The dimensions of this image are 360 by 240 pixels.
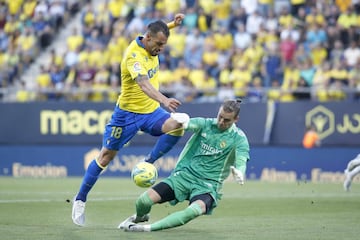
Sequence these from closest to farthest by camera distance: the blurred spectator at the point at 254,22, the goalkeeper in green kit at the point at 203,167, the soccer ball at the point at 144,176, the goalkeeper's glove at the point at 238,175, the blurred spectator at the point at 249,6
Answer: the goalkeeper's glove at the point at 238,175
the goalkeeper in green kit at the point at 203,167
the soccer ball at the point at 144,176
the blurred spectator at the point at 254,22
the blurred spectator at the point at 249,6

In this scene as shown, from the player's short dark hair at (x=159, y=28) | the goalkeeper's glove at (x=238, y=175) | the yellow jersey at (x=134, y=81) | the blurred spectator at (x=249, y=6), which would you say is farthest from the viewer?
the blurred spectator at (x=249, y=6)

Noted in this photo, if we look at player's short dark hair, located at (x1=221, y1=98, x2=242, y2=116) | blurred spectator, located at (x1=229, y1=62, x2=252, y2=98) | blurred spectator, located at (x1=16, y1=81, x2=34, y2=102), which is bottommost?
blurred spectator, located at (x1=16, y1=81, x2=34, y2=102)

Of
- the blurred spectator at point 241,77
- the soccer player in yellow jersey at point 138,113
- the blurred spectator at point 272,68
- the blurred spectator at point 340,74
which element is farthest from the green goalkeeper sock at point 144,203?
the blurred spectator at point 272,68

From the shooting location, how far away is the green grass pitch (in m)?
10.4

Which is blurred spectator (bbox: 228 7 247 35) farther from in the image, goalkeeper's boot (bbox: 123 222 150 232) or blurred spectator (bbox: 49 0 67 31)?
goalkeeper's boot (bbox: 123 222 150 232)

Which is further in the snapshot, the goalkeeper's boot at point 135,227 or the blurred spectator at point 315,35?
the blurred spectator at point 315,35

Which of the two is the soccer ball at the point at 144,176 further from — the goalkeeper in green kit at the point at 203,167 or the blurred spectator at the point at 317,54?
the blurred spectator at the point at 317,54

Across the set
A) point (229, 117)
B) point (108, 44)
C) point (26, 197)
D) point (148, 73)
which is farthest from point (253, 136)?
point (229, 117)

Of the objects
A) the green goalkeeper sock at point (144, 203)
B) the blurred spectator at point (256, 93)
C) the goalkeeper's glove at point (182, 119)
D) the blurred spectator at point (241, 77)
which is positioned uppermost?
the goalkeeper's glove at point (182, 119)

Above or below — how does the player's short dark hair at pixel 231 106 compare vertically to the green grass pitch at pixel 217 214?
above

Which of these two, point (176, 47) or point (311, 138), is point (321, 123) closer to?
point (311, 138)

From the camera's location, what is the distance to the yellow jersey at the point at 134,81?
38.7 feet

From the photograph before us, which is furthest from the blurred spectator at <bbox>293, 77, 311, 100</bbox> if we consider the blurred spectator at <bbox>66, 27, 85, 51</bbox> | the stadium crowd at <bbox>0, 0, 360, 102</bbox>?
the blurred spectator at <bbox>66, 27, 85, 51</bbox>

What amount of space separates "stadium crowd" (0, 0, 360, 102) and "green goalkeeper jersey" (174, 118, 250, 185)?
1209 cm
